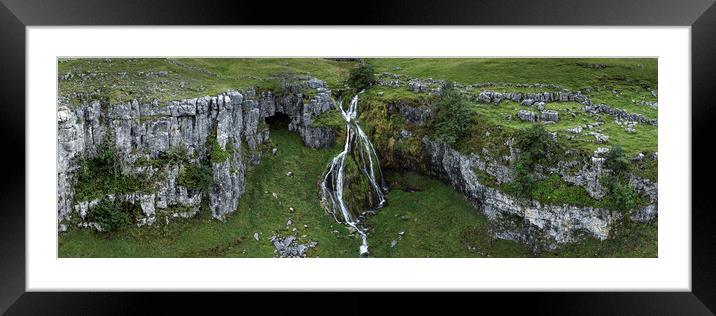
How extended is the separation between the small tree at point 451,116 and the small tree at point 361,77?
10.4 ft

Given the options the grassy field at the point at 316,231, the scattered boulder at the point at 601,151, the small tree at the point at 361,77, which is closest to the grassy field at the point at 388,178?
the grassy field at the point at 316,231

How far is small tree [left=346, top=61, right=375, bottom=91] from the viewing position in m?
17.9

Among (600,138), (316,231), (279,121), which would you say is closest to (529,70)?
(600,138)

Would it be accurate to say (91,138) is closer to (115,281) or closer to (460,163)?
(115,281)

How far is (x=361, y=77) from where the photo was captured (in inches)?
716

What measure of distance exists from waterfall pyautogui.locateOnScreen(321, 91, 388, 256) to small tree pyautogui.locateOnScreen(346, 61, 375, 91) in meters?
0.49

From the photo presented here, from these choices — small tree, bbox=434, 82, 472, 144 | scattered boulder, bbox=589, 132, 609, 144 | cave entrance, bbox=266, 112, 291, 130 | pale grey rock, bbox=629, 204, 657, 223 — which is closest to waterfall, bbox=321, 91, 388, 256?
cave entrance, bbox=266, 112, 291, 130

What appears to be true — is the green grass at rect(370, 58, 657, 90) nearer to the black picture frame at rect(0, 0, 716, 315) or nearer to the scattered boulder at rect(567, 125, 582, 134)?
the scattered boulder at rect(567, 125, 582, 134)

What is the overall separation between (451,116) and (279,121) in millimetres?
6635

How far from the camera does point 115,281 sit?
10.6m

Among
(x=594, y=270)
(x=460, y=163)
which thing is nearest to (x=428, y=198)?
(x=460, y=163)
